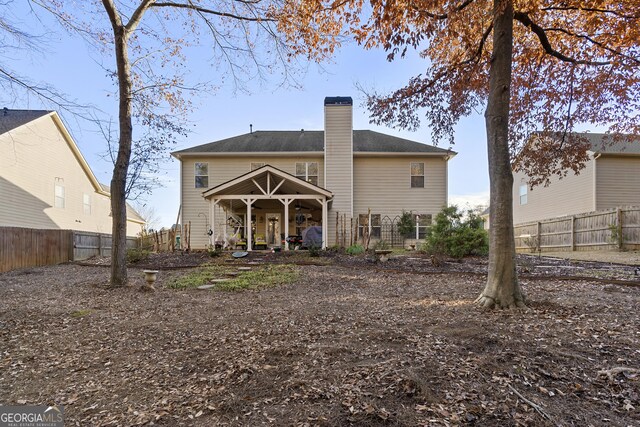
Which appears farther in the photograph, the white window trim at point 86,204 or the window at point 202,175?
the white window trim at point 86,204

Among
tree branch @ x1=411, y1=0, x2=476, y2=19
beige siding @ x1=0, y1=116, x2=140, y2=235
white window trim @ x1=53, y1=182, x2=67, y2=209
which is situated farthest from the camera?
white window trim @ x1=53, y1=182, x2=67, y2=209

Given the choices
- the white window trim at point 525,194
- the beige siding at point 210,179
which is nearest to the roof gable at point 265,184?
the beige siding at point 210,179

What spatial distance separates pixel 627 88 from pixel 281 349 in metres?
8.45

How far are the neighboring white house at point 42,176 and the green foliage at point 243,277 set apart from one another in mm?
9116

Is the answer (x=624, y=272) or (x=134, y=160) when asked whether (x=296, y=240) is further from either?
(x=624, y=272)

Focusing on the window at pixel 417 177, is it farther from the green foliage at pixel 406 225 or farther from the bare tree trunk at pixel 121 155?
the bare tree trunk at pixel 121 155

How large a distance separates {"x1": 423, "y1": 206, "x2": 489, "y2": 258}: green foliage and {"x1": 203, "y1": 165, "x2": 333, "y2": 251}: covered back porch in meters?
4.96

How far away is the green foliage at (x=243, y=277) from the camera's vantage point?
23.9 feet

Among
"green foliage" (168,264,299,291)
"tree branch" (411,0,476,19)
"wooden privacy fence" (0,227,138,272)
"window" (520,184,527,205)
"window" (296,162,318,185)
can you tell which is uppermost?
"tree branch" (411,0,476,19)

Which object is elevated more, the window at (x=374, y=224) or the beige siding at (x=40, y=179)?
the beige siding at (x=40, y=179)

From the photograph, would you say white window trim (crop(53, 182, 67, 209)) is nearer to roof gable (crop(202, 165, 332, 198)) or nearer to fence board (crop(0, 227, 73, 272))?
fence board (crop(0, 227, 73, 272))

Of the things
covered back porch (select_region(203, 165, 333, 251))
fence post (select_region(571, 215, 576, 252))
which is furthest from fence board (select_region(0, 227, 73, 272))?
fence post (select_region(571, 215, 576, 252))

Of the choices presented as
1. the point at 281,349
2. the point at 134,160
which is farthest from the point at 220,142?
the point at 281,349

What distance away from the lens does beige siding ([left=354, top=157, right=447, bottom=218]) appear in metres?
17.5
